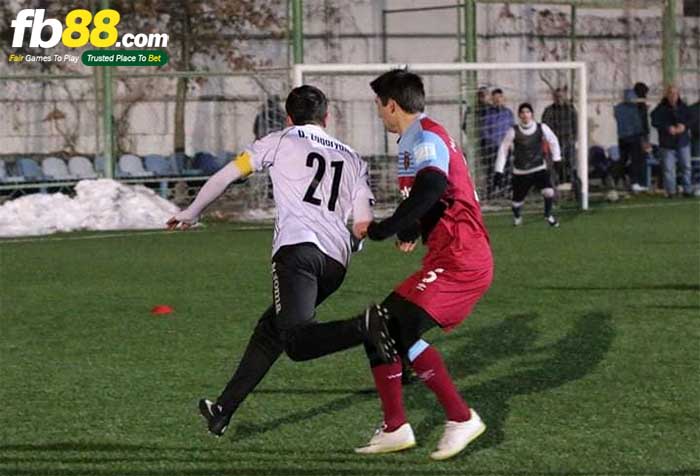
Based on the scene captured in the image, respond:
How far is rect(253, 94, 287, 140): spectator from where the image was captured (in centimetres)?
2295

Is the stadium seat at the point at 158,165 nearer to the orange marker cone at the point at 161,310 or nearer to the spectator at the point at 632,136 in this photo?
the spectator at the point at 632,136

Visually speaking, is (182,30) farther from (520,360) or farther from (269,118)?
(520,360)

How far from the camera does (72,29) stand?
22.8 m

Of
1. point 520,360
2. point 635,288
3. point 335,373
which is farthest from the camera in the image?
point 635,288

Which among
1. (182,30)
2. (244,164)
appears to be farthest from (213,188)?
(182,30)

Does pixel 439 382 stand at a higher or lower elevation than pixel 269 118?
lower

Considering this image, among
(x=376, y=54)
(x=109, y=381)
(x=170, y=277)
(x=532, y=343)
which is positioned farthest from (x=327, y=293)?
(x=376, y=54)

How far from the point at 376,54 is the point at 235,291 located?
1195cm

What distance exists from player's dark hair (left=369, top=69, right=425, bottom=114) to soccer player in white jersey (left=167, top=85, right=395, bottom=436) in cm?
38

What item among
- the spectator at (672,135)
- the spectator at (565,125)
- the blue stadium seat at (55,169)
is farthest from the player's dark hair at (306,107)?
the spectator at (672,135)

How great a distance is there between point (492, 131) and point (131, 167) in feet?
18.1

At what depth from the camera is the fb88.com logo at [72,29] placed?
2264 centimetres

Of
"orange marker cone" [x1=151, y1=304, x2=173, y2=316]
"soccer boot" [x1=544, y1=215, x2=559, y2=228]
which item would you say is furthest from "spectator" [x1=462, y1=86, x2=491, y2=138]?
"orange marker cone" [x1=151, y1=304, x2=173, y2=316]

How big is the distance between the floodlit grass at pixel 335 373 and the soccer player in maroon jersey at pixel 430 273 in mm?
150
